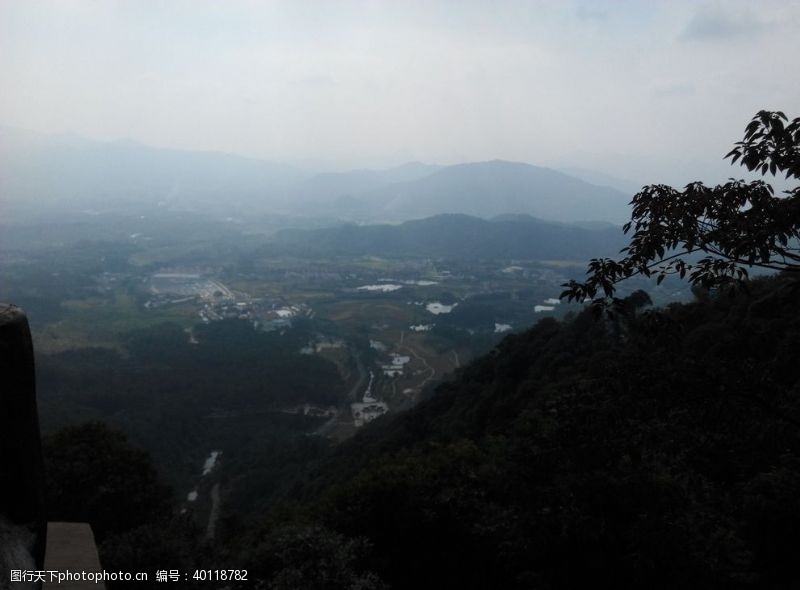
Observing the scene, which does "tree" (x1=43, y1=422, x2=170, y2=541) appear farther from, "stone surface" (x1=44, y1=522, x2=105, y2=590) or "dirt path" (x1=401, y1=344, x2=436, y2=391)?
"dirt path" (x1=401, y1=344, x2=436, y2=391)

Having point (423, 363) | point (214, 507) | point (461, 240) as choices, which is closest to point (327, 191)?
point (461, 240)

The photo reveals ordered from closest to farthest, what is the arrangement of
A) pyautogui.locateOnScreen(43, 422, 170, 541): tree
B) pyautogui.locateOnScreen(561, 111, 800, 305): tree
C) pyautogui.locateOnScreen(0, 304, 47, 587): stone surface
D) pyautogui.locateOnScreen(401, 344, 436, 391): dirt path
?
pyautogui.locateOnScreen(0, 304, 47, 587): stone surface, pyautogui.locateOnScreen(561, 111, 800, 305): tree, pyautogui.locateOnScreen(43, 422, 170, 541): tree, pyautogui.locateOnScreen(401, 344, 436, 391): dirt path

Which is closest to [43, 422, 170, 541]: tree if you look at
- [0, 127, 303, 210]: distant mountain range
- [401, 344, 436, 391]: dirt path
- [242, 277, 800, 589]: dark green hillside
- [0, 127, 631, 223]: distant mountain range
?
[242, 277, 800, 589]: dark green hillside

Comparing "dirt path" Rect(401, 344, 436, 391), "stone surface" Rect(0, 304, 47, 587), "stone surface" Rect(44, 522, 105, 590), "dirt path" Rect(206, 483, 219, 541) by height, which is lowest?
"dirt path" Rect(206, 483, 219, 541)

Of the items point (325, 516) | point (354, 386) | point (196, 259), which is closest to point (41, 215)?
point (196, 259)

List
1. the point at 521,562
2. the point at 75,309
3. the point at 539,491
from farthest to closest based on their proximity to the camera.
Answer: the point at 75,309 → the point at 521,562 → the point at 539,491

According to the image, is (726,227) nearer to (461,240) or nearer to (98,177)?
(461,240)

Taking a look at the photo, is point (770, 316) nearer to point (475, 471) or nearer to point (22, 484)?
point (475, 471)
